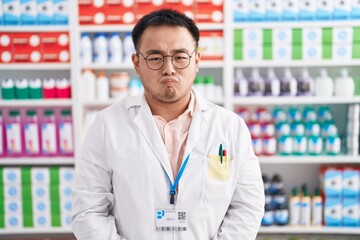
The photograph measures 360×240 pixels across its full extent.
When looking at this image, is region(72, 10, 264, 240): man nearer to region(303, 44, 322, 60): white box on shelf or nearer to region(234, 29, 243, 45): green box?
region(234, 29, 243, 45): green box

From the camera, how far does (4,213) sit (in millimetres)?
3854

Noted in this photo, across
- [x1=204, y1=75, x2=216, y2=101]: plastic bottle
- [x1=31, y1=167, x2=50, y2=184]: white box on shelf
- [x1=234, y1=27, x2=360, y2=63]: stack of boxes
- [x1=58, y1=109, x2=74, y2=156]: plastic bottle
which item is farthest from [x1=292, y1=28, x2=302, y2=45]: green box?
[x1=31, y1=167, x2=50, y2=184]: white box on shelf

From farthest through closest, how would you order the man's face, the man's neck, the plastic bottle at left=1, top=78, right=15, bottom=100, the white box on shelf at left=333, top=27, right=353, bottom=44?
1. the plastic bottle at left=1, top=78, right=15, bottom=100
2. the white box on shelf at left=333, top=27, right=353, bottom=44
3. the man's neck
4. the man's face

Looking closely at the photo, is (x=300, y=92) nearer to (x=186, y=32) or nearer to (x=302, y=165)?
(x=302, y=165)

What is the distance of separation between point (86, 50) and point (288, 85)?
1602mm

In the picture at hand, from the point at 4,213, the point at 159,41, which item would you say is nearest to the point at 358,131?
the point at 159,41

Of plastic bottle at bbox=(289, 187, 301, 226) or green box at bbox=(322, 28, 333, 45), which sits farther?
plastic bottle at bbox=(289, 187, 301, 226)

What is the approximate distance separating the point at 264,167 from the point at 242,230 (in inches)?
102

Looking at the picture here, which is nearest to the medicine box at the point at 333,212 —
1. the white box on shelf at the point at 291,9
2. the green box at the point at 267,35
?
the green box at the point at 267,35

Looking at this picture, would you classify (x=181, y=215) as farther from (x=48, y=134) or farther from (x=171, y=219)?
(x=48, y=134)

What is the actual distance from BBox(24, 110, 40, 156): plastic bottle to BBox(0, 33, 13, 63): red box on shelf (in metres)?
0.44

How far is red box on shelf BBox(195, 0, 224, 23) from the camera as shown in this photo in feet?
12.1

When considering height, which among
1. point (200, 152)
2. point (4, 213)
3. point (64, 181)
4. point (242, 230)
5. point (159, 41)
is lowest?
point (4, 213)

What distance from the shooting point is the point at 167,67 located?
1.65 metres
